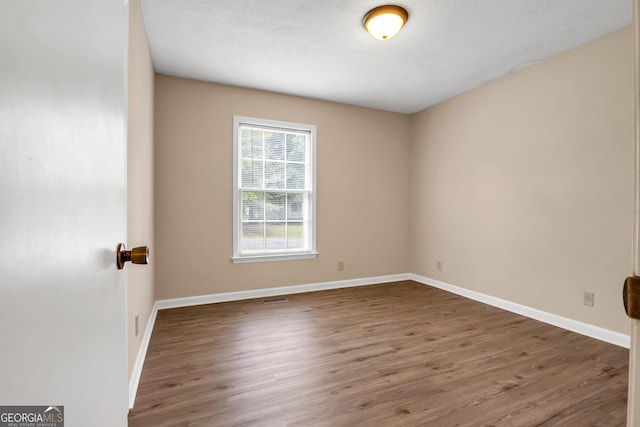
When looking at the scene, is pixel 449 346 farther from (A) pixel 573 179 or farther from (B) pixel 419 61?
(B) pixel 419 61

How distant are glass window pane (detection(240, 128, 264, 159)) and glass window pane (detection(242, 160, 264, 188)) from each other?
77 mm

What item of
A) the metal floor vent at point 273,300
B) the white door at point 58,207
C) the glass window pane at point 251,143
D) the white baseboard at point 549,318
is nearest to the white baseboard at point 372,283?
the white baseboard at point 549,318

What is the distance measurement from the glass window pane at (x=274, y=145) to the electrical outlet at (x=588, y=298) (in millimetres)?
3512

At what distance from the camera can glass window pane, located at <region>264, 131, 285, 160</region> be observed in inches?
150

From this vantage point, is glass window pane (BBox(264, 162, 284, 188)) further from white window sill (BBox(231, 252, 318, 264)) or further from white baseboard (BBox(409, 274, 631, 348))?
→ white baseboard (BBox(409, 274, 631, 348))

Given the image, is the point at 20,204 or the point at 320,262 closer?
the point at 20,204

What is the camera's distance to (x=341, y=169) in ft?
13.9

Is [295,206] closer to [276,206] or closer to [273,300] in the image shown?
[276,206]

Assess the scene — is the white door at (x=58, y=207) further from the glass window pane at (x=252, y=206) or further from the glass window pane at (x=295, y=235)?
the glass window pane at (x=295, y=235)

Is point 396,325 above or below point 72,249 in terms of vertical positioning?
below

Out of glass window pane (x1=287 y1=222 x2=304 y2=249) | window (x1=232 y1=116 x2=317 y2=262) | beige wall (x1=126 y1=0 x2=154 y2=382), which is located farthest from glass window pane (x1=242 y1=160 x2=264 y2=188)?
beige wall (x1=126 y1=0 x2=154 y2=382)

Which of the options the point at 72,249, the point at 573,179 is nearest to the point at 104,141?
the point at 72,249

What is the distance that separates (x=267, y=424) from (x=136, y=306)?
1.16 meters

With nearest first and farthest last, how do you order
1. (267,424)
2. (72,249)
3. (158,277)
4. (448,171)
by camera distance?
1. (72,249)
2. (267,424)
3. (158,277)
4. (448,171)
